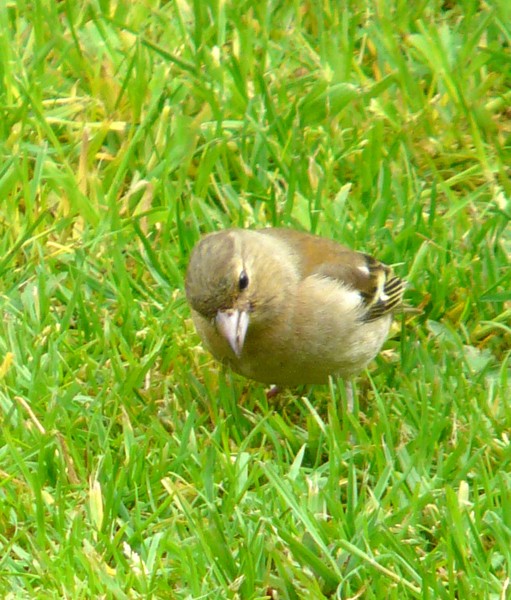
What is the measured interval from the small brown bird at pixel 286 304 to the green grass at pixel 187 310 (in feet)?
0.58

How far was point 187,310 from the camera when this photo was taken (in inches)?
250

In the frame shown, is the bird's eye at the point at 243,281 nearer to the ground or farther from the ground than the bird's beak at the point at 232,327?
farther from the ground

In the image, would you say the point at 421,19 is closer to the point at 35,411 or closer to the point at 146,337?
the point at 146,337

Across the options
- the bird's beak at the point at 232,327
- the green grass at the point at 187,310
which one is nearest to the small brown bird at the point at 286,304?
the bird's beak at the point at 232,327

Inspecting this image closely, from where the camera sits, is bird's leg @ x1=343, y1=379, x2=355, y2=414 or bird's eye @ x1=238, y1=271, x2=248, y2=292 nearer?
bird's eye @ x1=238, y1=271, x2=248, y2=292

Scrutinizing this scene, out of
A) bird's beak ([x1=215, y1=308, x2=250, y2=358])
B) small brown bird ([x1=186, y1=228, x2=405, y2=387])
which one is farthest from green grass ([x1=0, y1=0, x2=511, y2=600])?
bird's beak ([x1=215, y1=308, x2=250, y2=358])

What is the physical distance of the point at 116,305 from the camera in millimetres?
6395

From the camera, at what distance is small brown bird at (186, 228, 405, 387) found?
17.6ft

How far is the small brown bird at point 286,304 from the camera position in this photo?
537 cm

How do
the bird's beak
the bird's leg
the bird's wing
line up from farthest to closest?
1. the bird's wing
2. the bird's leg
3. the bird's beak

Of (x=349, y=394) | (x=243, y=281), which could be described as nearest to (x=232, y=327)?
(x=243, y=281)

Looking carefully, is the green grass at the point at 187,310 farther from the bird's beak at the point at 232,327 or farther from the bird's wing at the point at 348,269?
the bird's beak at the point at 232,327

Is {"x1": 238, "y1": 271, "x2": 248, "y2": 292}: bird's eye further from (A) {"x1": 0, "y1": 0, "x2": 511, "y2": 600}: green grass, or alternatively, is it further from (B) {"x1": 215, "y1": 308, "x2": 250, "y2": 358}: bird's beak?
(A) {"x1": 0, "y1": 0, "x2": 511, "y2": 600}: green grass

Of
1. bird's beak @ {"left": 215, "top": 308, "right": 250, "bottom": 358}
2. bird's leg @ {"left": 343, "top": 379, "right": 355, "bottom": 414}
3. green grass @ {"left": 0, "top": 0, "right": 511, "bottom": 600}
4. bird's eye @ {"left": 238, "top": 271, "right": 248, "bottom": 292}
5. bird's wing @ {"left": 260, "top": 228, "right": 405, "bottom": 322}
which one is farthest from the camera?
bird's wing @ {"left": 260, "top": 228, "right": 405, "bottom": 322}
